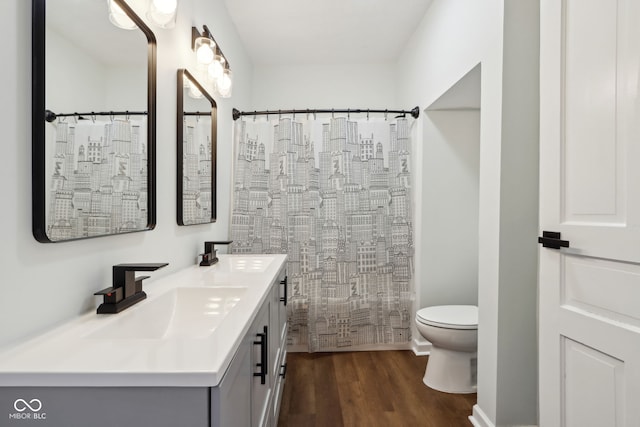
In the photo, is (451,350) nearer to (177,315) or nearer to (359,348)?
(359,348)

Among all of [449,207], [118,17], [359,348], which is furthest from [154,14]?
[359,348]

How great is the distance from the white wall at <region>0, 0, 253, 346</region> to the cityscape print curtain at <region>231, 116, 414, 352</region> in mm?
999

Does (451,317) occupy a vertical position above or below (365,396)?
above

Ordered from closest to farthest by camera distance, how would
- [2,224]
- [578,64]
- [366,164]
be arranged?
[2,224]
[578,64]
[366,164]

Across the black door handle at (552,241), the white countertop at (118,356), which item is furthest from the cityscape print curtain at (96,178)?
the black door handle at (552,241)

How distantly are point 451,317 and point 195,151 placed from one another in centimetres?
184

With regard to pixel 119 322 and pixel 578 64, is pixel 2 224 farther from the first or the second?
pixel 578 64

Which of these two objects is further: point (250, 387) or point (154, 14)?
point (154, 14)

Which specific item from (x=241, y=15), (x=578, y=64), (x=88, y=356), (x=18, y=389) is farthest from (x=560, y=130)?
(x=241, y=15)

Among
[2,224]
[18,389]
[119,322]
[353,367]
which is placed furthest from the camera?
[353,367]

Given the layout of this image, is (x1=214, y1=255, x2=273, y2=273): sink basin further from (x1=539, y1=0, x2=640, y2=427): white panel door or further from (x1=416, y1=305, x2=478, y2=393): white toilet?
(x1=539, y1=0, x2=640, y2=427): white panel door

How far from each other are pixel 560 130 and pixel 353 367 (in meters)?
1.95

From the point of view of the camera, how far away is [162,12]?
1.30 m

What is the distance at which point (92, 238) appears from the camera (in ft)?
3.26
